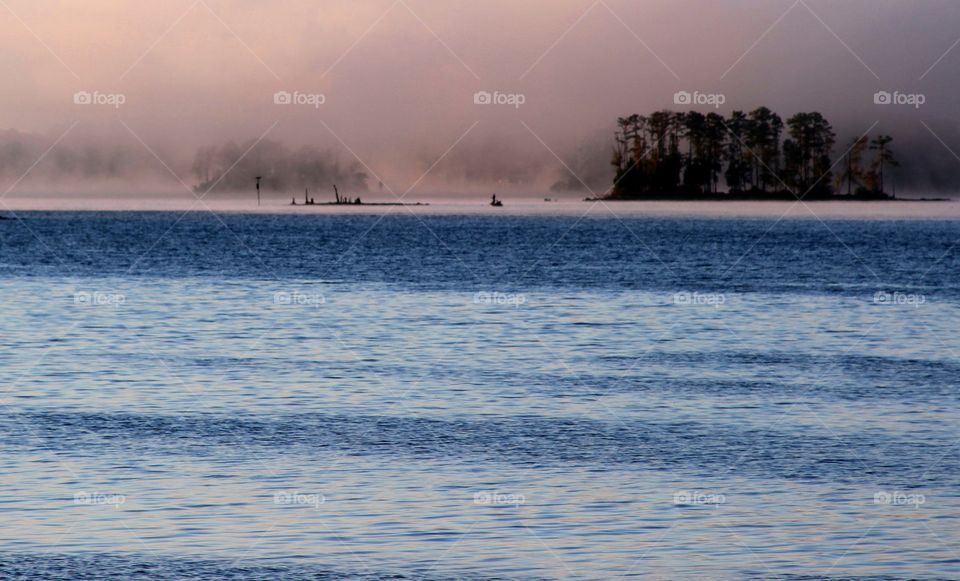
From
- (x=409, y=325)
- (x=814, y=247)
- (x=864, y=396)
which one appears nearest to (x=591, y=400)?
(x=864, y=396)

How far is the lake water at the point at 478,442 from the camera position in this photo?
55.3 ft

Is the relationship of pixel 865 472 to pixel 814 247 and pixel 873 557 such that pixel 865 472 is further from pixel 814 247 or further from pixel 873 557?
pixel 814 247

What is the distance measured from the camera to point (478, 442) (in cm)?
2341

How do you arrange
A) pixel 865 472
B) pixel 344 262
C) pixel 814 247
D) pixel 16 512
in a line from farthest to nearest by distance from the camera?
pixel 814 247 → pixel 344 262 → pixel 865 472 → pixel 16 512

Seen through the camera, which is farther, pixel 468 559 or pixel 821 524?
pixel 821 524

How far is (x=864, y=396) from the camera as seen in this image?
2972 centimetres

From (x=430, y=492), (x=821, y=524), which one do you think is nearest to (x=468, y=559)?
(x=430, y=492)

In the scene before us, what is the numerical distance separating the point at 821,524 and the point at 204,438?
34.9ft

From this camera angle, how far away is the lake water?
1686 centimetres

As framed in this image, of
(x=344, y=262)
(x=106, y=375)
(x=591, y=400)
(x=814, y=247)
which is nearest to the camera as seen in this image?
(x=591, y=400)

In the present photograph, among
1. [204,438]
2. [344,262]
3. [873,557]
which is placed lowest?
[873,557]

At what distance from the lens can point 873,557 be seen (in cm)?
1681

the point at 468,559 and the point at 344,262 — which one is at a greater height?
the point at 344,262

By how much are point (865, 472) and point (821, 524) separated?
3.49m
